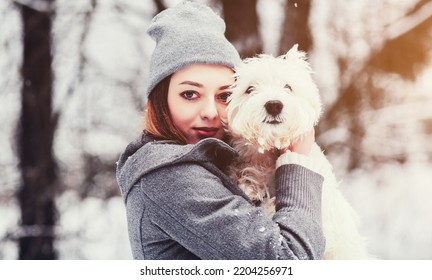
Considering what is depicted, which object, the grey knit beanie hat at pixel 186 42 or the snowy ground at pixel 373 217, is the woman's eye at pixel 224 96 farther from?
the snowy ground at pixel 373 217

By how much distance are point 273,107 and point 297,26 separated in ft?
1.56

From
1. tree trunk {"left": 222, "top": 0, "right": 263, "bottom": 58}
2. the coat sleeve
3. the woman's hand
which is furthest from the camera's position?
tree trunk {"left": 222, "top": 0, "right": 263, "bottom": 58}

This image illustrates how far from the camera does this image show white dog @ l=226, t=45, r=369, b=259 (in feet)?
3.39

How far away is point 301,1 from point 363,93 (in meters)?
0.31

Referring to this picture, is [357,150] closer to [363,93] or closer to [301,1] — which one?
[363,93]

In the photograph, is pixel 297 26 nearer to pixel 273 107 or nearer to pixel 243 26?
pixel 243 26

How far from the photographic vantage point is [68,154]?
56.1 inches

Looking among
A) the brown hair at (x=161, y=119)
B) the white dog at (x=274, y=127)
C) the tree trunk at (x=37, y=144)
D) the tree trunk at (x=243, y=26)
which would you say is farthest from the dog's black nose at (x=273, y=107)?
the tree trunk at (x=37, y=144)

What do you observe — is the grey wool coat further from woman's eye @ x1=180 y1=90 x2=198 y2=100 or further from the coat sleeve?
woman's eye @ x1=180 y1=90 x2=198 y2=100

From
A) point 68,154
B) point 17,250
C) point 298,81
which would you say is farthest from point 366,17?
point 17,250

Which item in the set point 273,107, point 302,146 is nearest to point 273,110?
point 273,107

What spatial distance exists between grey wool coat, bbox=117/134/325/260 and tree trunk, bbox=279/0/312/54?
1.49 feet

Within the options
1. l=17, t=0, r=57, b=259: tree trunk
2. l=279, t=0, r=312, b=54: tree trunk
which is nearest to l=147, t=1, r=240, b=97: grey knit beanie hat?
l=279, t=0, r=312, b=54: tree trunk

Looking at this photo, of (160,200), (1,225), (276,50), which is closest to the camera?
(160,200)
